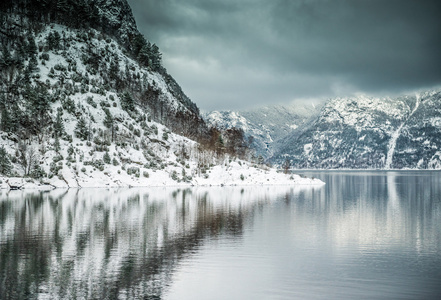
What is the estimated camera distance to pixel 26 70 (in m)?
118

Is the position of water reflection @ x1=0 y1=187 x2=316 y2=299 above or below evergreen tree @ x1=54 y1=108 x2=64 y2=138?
below

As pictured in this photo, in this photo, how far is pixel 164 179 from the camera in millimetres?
110188

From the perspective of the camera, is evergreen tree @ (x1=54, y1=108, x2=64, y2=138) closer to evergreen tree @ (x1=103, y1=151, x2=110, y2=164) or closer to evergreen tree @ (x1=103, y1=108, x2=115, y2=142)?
evergreen tree @ (x1=103, y1=108, x2=115, y2=142)

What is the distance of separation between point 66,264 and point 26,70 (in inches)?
4351

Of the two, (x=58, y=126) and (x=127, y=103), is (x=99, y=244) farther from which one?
(x=127, y=103)

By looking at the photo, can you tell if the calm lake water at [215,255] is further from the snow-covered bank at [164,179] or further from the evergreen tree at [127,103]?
the evergreen tree at [127,103]

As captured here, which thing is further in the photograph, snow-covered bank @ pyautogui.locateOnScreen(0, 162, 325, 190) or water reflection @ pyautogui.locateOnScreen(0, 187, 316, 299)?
snow-covered bank @ pyautogui.locateOnScreen(0, 162, 325, 190)

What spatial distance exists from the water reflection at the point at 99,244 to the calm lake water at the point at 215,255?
86 mm

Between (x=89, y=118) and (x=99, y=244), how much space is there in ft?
302

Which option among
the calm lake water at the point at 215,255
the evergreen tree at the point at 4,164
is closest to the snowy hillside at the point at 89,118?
the evergreen tree at the point at 4,164

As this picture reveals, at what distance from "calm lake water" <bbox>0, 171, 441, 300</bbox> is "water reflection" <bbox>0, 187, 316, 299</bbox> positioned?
3.4 inches

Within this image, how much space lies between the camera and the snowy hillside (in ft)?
323

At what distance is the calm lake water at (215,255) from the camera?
20297 millimetres

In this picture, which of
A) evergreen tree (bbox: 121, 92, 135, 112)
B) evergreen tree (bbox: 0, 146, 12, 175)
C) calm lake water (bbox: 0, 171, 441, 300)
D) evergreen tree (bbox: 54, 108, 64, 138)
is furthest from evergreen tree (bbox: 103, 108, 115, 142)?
calm lake water (bbox: 0, 171, 441, 300)
